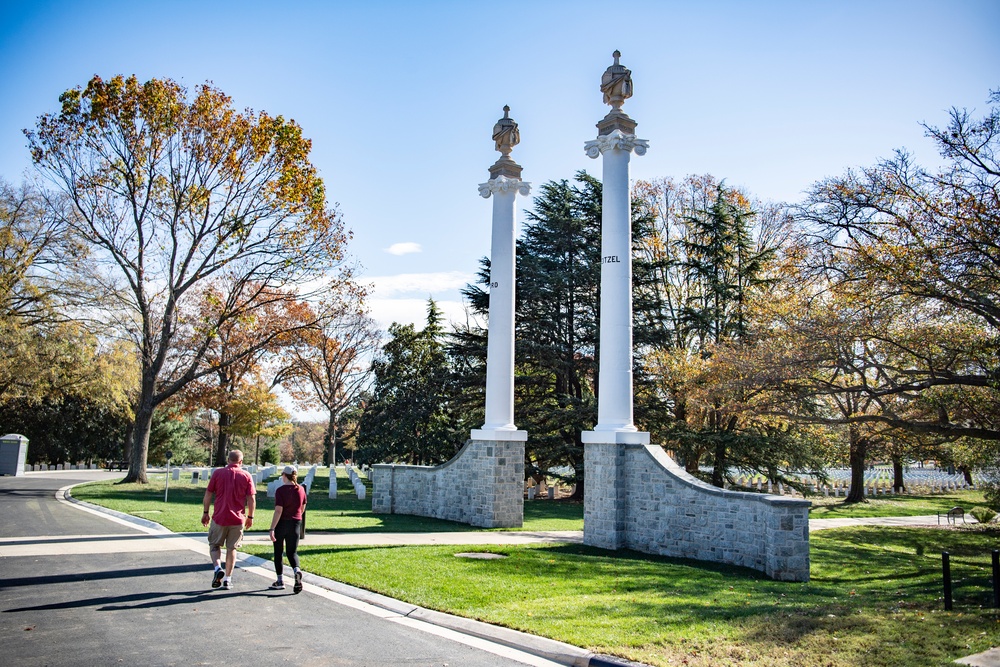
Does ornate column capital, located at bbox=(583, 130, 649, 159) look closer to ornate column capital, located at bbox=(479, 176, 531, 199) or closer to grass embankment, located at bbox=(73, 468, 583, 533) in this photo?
ornate column capital, located at bbox=(479, 176, 531, 199)

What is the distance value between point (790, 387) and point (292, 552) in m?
13.0

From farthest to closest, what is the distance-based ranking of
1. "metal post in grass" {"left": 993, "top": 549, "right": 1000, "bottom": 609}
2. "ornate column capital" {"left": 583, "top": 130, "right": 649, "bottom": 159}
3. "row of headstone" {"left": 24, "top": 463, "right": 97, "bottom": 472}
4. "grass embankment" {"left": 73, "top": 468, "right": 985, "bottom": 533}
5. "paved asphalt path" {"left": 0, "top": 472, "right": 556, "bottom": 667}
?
"row of headstone" {"left": 24, "top": 463, "right": 97, "bottom": 472} → "grass embankment" {"left": 73, "top": 468, "right": 985, "bottom": 533} → "ornate column capital" {"left": 583, "top": 130, "right": 649, "bottom": 159} → "metal post in grass" {"left": 993, "top": 549, "right": 1000, "bottom": 609} → "paved asphalt path" {"left": 0, "top": 472, "right": 556, "bottom": 667}

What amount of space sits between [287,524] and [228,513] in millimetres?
771

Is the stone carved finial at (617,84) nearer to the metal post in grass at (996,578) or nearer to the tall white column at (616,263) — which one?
the tall white column at (616,263)

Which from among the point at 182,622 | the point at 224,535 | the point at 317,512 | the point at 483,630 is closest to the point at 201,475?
the point at 317,512

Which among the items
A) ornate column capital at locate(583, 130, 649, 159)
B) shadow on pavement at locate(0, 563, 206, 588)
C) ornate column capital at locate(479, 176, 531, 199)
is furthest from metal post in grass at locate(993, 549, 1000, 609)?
ornate column capital at locate(479, 176, 531, 199)

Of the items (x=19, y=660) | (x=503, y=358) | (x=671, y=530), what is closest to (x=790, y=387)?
(x=671, y=530)

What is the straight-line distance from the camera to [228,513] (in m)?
9.19

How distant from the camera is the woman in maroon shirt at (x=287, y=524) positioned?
30.3ft

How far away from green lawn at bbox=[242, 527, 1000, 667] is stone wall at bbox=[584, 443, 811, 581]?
44 centimetres

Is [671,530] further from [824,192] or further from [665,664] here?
[824,192]

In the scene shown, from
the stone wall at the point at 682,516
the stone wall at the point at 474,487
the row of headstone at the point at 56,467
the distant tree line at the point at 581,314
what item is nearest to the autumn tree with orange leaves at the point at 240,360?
the distant tree line at the point at 581,314

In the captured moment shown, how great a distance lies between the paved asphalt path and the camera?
20.9ft

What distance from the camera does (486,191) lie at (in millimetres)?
19562
